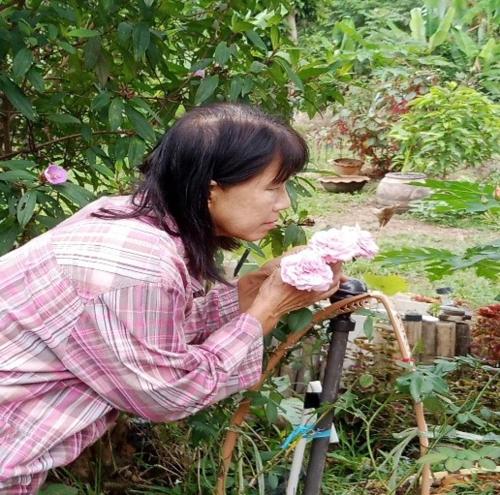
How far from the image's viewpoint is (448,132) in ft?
23.3

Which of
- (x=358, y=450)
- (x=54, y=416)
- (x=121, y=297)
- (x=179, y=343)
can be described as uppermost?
(x=121, y=297)

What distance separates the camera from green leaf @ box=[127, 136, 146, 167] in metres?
1.90

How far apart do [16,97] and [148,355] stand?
89cm

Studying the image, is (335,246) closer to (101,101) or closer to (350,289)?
(350,289)

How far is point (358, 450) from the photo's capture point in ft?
8.62

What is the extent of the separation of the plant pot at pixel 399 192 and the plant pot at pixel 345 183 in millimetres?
475

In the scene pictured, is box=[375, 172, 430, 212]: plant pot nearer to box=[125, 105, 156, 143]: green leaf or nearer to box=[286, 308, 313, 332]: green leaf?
box=[125, 105, 156, 143]: green leaf

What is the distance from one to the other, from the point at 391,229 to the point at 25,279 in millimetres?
5105

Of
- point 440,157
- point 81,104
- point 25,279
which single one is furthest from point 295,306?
point 440,157

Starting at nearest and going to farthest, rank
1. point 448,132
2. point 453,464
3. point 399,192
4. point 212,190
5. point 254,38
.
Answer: point 212,190 → point 453,464 → point 254,38 → point 399,192 → point 448,132

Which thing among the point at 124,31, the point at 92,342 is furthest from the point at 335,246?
the point at 124,31

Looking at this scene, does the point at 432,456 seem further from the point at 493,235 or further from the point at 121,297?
the point at 493,235

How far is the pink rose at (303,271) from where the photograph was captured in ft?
4.56

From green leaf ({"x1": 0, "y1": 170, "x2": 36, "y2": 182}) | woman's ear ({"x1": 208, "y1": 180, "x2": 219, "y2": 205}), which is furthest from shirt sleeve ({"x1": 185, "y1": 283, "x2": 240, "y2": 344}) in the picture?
green leaf ({"x1": 0, "y1": 170, "x2": 36, "y2": 182})
